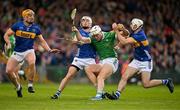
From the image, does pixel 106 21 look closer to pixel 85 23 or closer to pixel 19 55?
pixel 19 55

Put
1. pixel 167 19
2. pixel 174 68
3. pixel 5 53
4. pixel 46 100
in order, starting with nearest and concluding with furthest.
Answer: pixel 46 100, pixel 5 53, pixel 174 68, pixel 167 19

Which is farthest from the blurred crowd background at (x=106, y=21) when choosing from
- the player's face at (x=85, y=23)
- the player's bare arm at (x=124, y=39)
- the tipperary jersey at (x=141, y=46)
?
the player's bare arm at (x=124, y=39)

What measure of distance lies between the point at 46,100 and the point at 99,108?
9.97 feet

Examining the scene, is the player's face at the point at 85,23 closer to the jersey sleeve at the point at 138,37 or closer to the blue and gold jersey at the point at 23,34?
the jersey sleeve at the point at 138,37

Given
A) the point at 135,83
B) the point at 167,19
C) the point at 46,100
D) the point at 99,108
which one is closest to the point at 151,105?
the point at 99,108

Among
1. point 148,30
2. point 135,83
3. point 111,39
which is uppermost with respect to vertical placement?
point 111,39

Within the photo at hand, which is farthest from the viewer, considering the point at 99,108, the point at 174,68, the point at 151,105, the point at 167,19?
the point at 167,19

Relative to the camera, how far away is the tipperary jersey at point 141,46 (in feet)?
66.8

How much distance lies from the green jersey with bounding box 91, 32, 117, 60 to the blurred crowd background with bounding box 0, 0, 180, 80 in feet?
42.2

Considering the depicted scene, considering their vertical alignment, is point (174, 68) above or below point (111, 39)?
below

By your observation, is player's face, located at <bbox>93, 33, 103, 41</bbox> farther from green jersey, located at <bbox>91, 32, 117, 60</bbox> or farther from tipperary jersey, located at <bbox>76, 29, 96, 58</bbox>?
tipperary jersey, located at <bbox>76, 29, 96, 58</bbox>

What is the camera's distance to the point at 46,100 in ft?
65.4

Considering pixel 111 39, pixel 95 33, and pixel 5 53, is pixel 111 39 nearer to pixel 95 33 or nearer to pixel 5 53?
pixel 95 33

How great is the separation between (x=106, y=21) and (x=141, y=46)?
15429 mm
